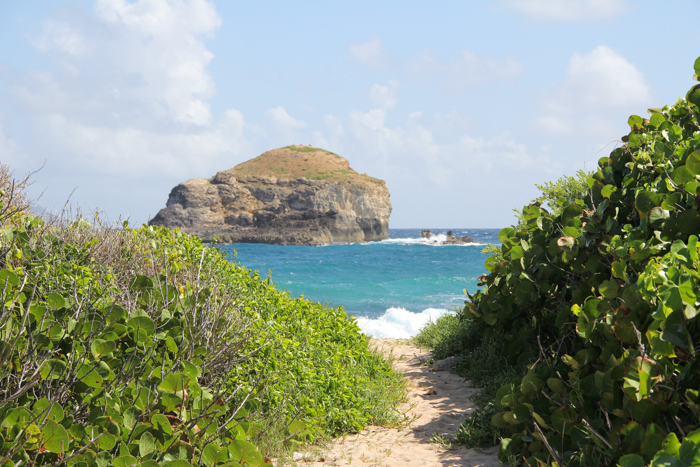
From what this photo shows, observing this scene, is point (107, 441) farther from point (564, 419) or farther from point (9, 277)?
point (564, 419)

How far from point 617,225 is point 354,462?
118 inches

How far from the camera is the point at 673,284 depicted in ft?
7.77

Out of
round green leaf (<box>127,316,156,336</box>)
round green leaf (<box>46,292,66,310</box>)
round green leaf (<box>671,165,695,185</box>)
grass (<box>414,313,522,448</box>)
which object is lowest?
grass (<box>414,313,522,448</box>)

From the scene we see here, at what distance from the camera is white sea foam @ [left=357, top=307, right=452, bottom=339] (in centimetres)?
1377

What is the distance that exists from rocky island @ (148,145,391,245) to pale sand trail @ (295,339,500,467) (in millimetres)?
60431

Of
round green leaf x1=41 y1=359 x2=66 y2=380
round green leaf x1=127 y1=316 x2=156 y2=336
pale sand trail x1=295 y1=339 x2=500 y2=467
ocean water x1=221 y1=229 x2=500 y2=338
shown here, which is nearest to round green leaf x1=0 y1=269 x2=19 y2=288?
round green leaf x1=41 y1=359 x2=66 y2=380

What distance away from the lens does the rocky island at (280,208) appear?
6775 cm

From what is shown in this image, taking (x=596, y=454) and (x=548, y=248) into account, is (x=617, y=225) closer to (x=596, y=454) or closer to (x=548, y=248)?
(x=548, y=248)

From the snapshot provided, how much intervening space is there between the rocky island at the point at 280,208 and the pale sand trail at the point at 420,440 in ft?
198

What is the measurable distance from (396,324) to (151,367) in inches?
488

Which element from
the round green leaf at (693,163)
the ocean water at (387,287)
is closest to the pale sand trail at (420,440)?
the round green leaf at (693,163)

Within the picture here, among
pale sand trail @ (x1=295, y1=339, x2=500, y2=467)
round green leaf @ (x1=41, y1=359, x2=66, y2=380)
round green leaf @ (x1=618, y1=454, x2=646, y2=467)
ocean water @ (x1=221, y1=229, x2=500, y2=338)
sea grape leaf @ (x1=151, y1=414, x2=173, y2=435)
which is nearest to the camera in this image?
round green leaf @ (x1=618, y1=454, x2=646, y2=467)

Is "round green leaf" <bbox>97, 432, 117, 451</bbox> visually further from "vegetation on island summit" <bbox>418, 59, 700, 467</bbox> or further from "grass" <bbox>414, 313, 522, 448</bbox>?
"grass" <bbox>414, 313, 522, 448</bbox>

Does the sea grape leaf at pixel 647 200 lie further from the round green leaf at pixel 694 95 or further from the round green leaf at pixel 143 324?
the round green leaf at pixel 143 324
